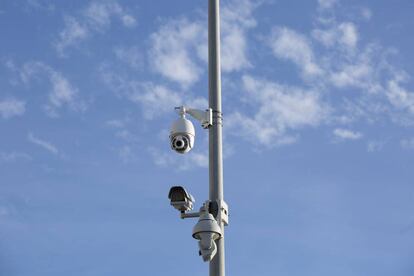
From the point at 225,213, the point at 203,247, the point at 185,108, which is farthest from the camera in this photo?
the point at 185,108

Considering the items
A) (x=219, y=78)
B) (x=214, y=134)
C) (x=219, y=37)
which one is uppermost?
(x=219, y=37)

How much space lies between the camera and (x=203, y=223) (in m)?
9.25

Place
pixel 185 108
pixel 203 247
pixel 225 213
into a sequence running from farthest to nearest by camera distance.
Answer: pixel 185 108 → pixel 225 213 → pixel 203 247

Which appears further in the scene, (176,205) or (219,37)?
(219,37)

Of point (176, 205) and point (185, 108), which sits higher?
point (185, 108)

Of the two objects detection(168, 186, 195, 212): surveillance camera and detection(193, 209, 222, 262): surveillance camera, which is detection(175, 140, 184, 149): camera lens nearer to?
detection(168, 186, 195, 212): surveillance camera

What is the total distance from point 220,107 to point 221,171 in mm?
1003

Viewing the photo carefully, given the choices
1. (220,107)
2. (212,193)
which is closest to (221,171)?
(212,193)

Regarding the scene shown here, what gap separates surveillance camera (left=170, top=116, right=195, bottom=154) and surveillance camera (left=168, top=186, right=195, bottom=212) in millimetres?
Result: 594

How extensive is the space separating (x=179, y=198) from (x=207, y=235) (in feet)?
2.79

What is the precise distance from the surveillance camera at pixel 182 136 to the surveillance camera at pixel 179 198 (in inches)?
23.4

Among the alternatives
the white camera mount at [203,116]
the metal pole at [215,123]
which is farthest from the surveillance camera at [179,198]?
the white camera mount at [203,116]

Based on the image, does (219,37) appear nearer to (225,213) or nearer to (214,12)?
(214,12)

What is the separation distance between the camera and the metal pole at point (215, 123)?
938cm
